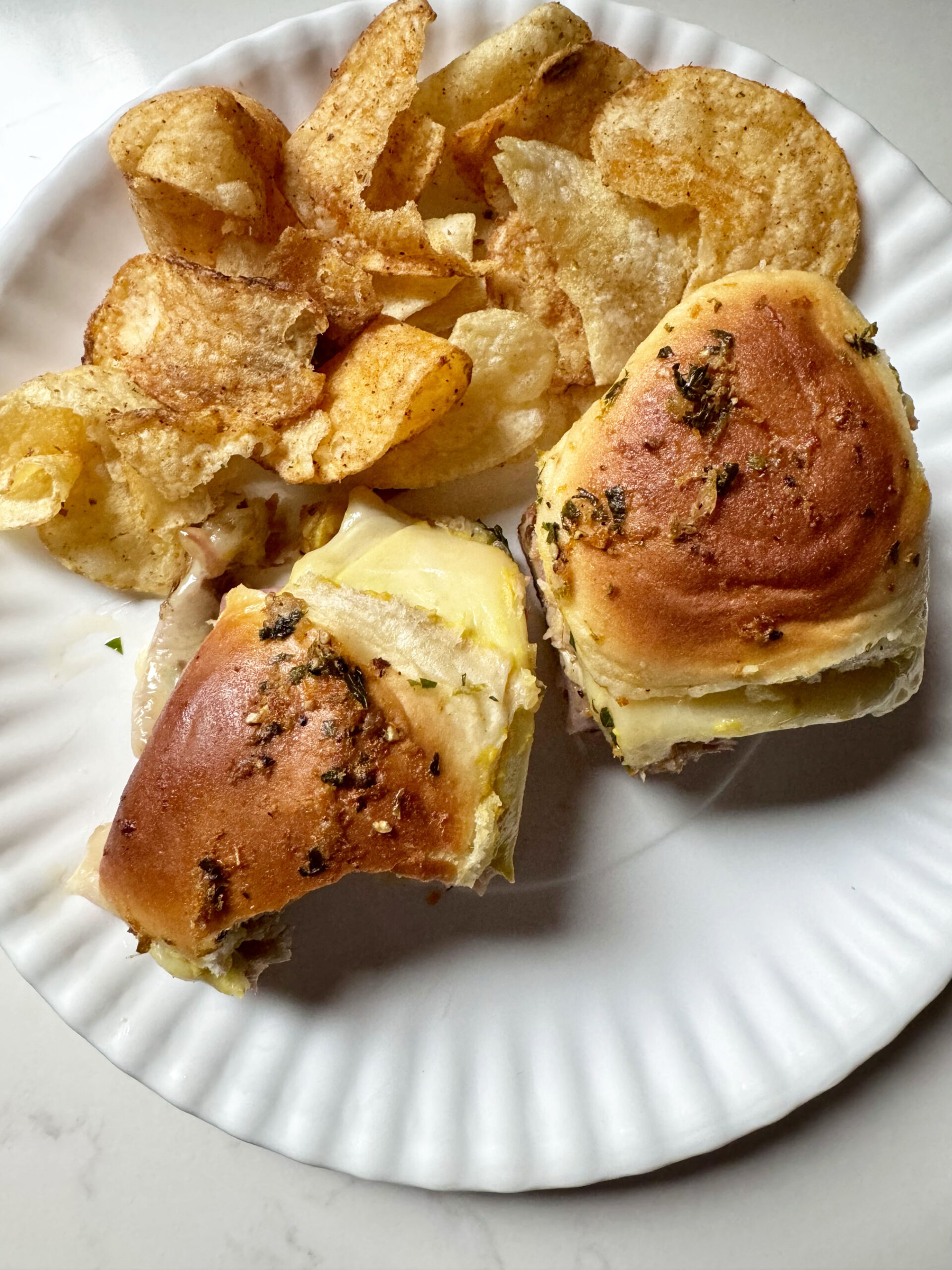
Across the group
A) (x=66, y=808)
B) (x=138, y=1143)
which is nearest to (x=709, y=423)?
(x=66, y=808)

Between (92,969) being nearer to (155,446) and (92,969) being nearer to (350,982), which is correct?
(350,982)

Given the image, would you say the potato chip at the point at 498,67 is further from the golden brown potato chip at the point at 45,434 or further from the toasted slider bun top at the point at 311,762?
the toasted slider bun top at the point at 311,762

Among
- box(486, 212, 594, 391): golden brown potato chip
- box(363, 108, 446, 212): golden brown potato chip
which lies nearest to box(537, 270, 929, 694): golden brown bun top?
A: box(486, 212, 594, 391): golden brown potato chip

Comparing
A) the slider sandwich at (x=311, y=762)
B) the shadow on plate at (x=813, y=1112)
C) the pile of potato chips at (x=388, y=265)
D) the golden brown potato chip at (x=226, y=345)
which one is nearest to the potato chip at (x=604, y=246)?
the pile of potato chips at (x=388, y=265)

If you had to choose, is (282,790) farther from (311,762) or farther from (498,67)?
(498,67)

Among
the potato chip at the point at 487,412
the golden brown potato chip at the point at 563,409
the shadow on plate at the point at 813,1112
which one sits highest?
the potato chip at the point at 487,412

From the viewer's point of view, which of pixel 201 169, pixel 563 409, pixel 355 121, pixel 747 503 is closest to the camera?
pixel 747 503

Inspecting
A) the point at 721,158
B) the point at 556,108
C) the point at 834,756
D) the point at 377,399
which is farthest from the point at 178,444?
the point at 834,756
